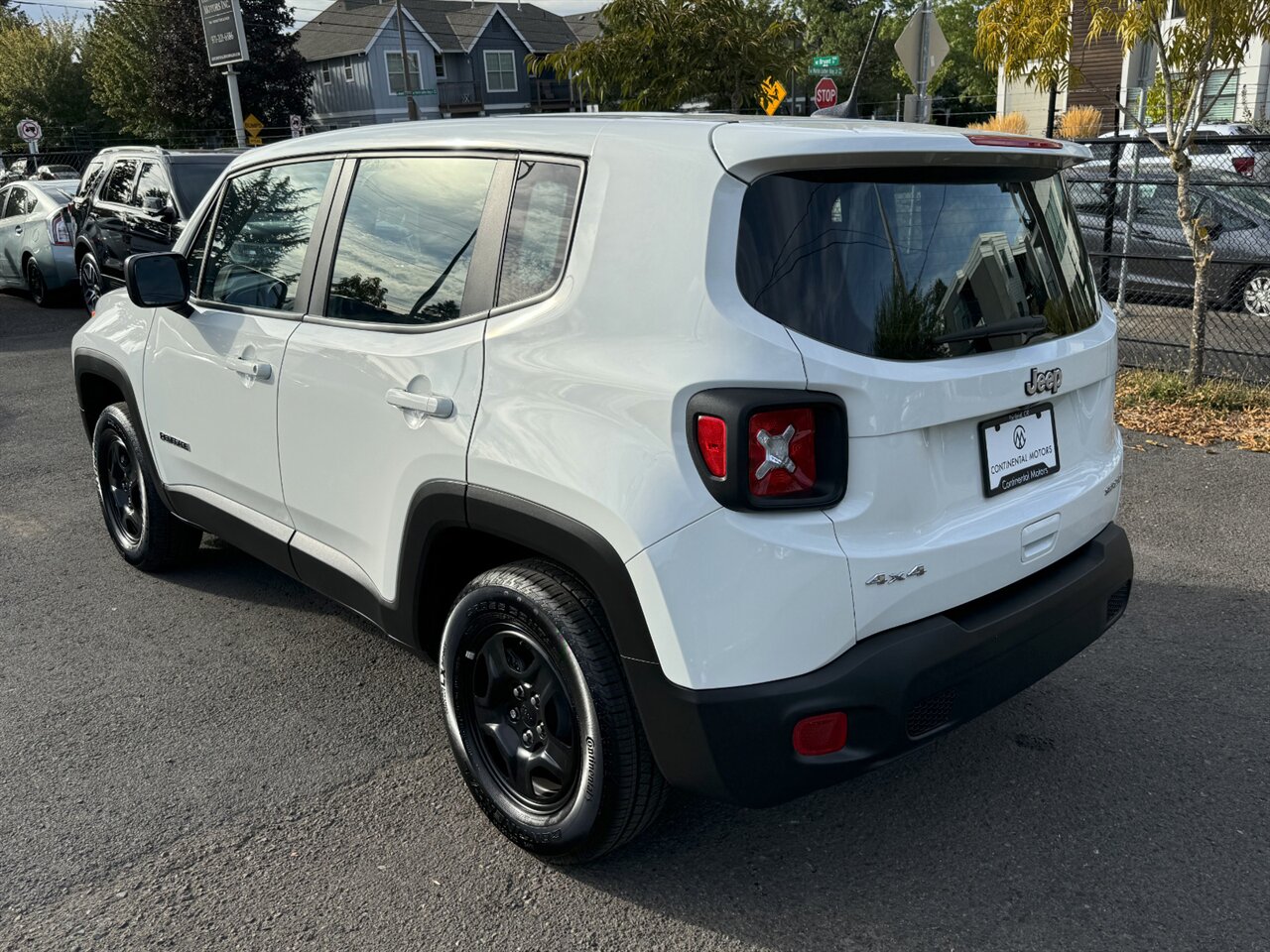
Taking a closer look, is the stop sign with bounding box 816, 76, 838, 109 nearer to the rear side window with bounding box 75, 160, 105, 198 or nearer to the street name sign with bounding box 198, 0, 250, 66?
the street name sign with bounding box 198, 0, 250, 66

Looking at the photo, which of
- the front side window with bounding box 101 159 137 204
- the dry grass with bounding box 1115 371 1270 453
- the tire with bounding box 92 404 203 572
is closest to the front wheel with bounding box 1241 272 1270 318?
the dry grass with bounding box 1115 371 1270 453

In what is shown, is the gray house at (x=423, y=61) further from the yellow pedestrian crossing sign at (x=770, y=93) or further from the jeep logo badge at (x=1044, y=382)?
the jeep logo badge at (x=1044, y=382)

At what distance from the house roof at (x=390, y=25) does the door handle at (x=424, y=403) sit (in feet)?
187

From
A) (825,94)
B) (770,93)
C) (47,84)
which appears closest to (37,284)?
(770,93)

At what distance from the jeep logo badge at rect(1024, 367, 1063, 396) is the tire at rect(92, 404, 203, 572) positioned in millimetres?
3371

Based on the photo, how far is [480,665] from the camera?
115 inches

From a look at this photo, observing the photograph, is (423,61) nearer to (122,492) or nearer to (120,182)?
(120,182)

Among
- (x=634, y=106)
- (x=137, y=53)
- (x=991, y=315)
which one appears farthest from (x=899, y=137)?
(x=137, y=53)

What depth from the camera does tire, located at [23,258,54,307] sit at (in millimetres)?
13508

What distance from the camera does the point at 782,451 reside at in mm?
2258

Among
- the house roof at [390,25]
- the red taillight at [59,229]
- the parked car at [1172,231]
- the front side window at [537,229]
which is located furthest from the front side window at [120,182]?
the house roof at [390,25]

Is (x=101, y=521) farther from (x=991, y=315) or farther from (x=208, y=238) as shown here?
(x=991, y=315)

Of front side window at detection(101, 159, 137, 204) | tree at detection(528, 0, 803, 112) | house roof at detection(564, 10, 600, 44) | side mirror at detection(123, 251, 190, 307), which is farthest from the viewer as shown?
house roof at detection(564, 10, 600, 44)

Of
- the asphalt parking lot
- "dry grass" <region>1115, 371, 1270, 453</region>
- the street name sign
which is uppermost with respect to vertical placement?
the street name sign
